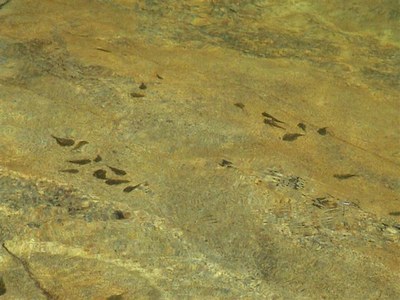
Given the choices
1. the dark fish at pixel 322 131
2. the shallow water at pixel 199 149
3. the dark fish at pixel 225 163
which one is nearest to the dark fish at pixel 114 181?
the shallow water at pixel 199 149

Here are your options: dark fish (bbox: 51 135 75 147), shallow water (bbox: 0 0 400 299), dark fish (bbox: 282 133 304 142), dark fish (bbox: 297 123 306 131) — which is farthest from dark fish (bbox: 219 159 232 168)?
dark fish (bbox: 51 135 75 147)

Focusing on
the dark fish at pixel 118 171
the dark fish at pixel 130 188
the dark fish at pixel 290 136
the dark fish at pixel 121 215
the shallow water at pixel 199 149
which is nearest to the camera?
the shallow water at pixel 199 149

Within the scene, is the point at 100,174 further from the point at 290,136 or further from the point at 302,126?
the point at 302,126

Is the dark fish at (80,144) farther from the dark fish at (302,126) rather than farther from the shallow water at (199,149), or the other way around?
the dark fish at (302,126)

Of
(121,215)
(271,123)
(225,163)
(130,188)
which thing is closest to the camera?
(121,215)

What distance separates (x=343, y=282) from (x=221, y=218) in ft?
2.76

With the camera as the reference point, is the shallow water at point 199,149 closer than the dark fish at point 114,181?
Yes

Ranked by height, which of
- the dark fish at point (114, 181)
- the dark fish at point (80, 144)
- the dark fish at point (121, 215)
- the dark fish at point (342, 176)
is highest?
the dark fish at point (80, 144)

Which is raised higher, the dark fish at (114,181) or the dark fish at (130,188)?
the dark fish at (114,181)

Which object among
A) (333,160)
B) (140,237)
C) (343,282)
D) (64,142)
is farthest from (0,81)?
(343,282)

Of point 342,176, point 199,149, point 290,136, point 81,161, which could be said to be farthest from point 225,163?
point 81,161

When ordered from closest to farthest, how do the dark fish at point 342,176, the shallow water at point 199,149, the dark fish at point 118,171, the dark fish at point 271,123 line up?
1. the shallow water at point 199,149
2. the dark fish at point 118,171
3. the dark fish at point 342,176
4. the dark fish at point 271,123

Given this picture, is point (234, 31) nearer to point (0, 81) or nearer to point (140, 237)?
point (0, 81)

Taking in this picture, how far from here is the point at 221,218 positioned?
4566 millimetres
